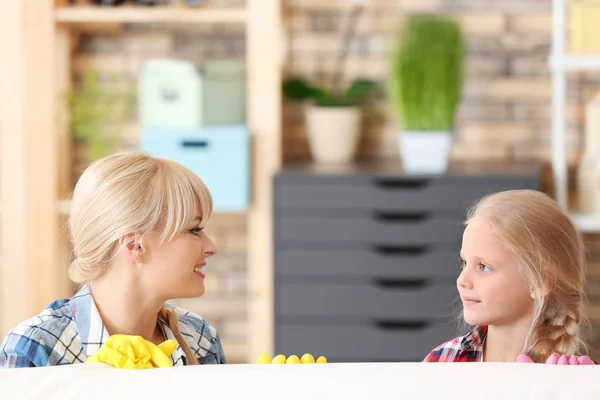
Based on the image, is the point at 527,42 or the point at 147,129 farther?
the point at 527,42

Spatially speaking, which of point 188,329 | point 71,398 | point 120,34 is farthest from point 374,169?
point 71,398

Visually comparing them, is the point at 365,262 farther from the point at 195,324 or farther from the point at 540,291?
the point at 540,291

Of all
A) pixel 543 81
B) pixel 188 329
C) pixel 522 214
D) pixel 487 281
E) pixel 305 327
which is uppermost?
pixel 543 81

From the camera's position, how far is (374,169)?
3521 millimetres

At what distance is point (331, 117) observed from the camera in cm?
370

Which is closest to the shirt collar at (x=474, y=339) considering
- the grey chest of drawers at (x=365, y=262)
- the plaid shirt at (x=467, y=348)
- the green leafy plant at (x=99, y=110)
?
the plaid shirt at (x=467, y=348)

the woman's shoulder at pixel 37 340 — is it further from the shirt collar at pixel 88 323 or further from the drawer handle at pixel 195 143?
the drawer handle at pixel 195 143

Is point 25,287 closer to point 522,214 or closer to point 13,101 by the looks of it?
point 13,101

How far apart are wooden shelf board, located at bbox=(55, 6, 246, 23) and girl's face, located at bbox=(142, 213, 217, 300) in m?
2.03

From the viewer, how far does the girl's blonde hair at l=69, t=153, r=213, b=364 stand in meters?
1.59

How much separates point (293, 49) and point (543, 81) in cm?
98

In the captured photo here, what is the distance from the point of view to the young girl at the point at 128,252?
1580 millimetres

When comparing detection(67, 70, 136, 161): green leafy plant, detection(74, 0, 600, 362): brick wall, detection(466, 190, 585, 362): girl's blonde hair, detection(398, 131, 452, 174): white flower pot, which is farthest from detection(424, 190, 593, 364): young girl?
detection(67, 70, 136, 161): green leafy plant

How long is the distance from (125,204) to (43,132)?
2.23 meters
